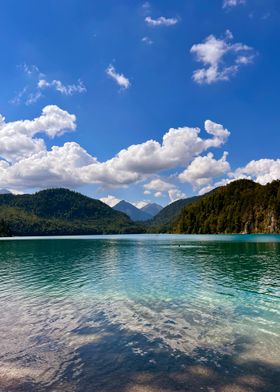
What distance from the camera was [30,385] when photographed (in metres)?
14.4

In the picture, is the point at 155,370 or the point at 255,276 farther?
the point at 255,276

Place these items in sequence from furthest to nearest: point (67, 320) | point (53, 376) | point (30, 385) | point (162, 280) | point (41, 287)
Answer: point (162, 280)
point (41, 287)
point (67, 320)
point (53, 376)
point (30, 385)

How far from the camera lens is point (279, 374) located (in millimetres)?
15172

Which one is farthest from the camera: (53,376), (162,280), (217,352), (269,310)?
(162,280)

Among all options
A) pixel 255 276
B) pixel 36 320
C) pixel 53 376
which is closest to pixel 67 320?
pixel 36 320

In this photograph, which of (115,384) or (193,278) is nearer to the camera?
(115,384)

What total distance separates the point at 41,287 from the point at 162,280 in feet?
54.5

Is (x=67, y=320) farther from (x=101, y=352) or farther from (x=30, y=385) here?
(x=30, y=385)

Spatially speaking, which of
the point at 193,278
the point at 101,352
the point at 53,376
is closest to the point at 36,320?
the point at 101,352

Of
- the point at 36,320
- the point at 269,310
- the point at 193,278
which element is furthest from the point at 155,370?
the point at 193,278

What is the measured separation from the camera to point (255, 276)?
159 feet

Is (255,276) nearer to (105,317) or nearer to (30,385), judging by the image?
(105,317)

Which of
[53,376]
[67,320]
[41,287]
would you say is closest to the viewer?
[53,376]

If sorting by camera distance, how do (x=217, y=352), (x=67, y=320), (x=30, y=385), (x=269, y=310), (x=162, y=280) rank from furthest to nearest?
(x=162, y=280)
(x=269, y=310)
(x=67, y=320)
(x=217, y=352)
(x=30, y=385)
